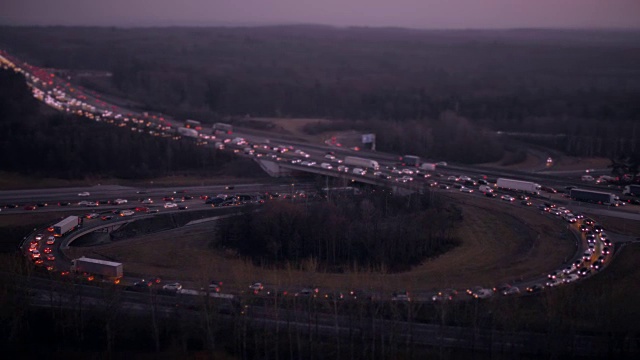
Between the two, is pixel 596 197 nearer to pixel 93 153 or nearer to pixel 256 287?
pixel 256 287

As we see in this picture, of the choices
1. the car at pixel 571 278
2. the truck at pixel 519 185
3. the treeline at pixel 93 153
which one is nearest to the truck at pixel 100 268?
the car at pixel 571 278

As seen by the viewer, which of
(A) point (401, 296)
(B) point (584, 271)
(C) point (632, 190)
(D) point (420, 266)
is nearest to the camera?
(A) point (401, 296)

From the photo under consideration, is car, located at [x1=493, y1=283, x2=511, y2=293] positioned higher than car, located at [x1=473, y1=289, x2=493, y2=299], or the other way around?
car, located at [x1=473, y1=289, x2=493, y2=299]

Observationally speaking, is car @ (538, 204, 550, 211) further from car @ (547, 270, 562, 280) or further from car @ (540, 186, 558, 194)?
car @ (547, 270, 562, 280)

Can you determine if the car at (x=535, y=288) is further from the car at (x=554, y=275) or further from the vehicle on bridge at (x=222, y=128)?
the vehicle on bridge at (x=222, y=128)

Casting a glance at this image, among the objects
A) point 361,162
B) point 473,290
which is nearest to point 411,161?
point 361,162

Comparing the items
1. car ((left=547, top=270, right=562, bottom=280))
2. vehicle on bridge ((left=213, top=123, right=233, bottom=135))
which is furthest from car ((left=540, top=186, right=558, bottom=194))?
vehicle on bridge ((left=213, top=123, right=233, bottom=135))

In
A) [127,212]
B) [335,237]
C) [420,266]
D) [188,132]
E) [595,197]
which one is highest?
[188,132]

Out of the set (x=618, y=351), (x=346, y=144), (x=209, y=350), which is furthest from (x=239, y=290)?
(x=346, y=144)
